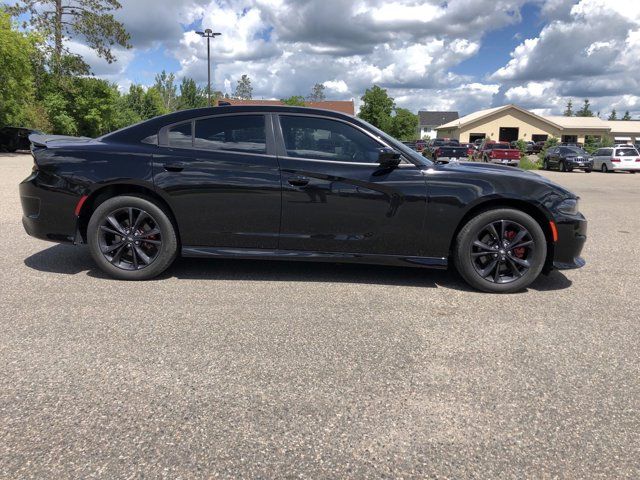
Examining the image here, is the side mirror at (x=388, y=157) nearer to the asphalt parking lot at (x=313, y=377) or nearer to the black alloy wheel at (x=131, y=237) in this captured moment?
the asphalt parking lot at (x=313, y=377)

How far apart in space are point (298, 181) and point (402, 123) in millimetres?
65708

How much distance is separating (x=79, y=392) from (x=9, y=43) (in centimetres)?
2836

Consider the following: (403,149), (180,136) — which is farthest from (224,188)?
(403,149)

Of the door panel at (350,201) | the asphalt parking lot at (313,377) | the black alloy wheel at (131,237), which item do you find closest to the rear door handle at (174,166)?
the black alloy wheel at (131,237)

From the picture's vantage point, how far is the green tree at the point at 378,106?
62806 millimetres

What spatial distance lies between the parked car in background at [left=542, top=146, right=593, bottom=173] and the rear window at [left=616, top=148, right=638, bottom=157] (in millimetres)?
1469

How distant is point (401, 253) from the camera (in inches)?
174

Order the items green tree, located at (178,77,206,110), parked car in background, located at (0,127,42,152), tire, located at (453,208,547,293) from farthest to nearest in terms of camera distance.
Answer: green tree, located at (178,77,206,110) < parked car in background, located at (0,127,42,152) < tire, located at (453,208,547,293)

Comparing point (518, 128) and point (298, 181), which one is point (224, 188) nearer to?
point (298, 181)

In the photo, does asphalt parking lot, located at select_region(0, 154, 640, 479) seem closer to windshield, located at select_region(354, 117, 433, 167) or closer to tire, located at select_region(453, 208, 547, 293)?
tire, located at select_region(453, 208, 547, 293)

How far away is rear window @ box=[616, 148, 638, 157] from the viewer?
28234 millimetres

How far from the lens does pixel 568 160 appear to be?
29.2 m

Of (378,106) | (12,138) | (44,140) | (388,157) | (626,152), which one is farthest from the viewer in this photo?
(378,106)

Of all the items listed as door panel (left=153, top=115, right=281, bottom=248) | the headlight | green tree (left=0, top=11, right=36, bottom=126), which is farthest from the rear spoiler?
green tree (left=0, top=11, right=36, bottom=126)
